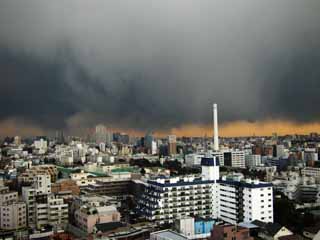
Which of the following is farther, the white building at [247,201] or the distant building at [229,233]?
the white building at [247,201]

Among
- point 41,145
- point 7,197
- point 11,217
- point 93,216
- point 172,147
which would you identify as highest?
point 41,145

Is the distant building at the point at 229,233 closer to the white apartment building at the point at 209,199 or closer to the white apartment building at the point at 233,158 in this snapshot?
the white apartment building at the point at 209,199

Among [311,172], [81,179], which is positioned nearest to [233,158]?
[311,172]

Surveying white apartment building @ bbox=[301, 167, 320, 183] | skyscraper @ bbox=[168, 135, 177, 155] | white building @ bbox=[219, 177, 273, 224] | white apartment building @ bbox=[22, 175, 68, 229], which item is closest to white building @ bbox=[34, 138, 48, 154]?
skyscraper @ bbox=[168, 135, 177, 155]

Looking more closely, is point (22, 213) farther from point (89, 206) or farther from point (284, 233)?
point (284, 233)

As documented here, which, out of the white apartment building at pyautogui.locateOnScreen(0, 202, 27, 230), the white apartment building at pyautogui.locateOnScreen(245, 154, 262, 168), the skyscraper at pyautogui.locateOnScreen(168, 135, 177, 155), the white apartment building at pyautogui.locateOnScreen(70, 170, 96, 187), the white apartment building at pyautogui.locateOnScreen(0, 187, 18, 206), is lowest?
the white apartment building at pyautogui.locateOnScreen(0, 202, 27, 230)

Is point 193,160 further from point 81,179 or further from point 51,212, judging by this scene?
point 51,212

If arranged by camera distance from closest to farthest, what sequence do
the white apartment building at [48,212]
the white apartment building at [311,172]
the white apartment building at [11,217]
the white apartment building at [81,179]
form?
the white apartment building at [11,217], the white apartment building at [48,212], the white apartment building at [81,179], the white apartment building at [311,172]

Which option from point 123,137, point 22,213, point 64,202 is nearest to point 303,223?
point 64,202

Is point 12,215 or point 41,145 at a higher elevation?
point 41,145

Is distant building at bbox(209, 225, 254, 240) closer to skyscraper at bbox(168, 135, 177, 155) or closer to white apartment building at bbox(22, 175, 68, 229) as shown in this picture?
white apartment building at bbox(22, 175, 68, 229)

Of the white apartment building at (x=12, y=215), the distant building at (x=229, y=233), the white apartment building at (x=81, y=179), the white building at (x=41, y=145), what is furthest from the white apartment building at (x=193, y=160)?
the distant building at (x=229, y=233)

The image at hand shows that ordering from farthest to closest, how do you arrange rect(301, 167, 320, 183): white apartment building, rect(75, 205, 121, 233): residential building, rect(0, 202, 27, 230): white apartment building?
rect(301, 167, 320, 183): white apartment building
rect(0, 202, 27, 230): white apartment building
rect(75, 205, 121, 233): residential building
